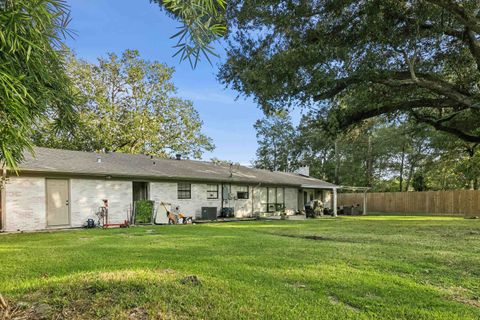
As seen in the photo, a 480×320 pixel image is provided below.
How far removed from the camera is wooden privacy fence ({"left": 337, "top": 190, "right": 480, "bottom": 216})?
22922 millimetres

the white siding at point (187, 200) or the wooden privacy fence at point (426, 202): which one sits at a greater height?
the white siding at point (187, 200)

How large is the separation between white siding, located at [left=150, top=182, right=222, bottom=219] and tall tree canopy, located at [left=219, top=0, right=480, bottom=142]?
8.00m

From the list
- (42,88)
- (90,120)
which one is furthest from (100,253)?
(90,120)

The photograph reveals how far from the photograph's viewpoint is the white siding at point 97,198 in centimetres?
1357

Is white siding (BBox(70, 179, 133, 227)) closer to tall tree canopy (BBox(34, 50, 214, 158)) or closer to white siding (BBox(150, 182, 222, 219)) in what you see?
white siding (BBox(150, 182, 222, 219))

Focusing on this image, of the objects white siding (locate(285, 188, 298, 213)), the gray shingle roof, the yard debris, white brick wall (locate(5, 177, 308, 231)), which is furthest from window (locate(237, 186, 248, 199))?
the yard debris

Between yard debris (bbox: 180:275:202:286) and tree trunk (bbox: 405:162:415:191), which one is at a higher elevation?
tree trunk (bbox: 405:162:415:191)

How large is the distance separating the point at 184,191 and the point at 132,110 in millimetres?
10922

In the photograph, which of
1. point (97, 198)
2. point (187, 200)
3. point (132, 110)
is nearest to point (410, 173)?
point (187, 200)

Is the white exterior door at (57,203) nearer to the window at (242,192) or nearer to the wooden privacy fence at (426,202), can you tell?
the window at (242,192)

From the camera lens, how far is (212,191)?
61.6 ft

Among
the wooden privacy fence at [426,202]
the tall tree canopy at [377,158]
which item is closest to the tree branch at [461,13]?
the wooden privacy fence at [426,202]

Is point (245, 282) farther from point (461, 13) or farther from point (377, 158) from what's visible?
point (377, 158)

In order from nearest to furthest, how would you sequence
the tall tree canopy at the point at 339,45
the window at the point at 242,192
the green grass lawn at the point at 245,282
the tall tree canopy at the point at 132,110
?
the green grass lawn at the point at 245,282 → the tall tree canopy at the point at 339,45 → the window at the point at 242,192 → the tall tree canopy at the point at 132,110
